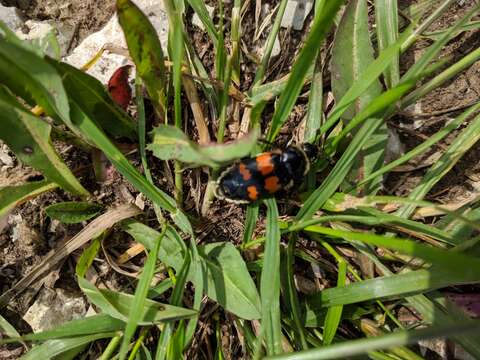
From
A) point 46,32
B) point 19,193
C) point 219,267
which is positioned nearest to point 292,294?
point 219,267

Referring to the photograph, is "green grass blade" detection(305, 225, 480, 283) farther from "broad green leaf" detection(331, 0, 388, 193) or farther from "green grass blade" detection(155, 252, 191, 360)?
"green grass blade" detection(155, 252, 191, 360)

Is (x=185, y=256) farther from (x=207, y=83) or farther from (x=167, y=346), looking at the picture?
(x=207, y=83)

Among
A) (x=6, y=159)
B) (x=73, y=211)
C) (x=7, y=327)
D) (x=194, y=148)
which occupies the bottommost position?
(x=7, y=327)

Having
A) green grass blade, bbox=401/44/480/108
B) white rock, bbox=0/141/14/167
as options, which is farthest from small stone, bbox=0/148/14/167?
green grass blade, bbox=401/44/480/108

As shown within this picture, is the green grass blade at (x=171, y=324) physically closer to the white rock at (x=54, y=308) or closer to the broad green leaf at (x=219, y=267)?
the broad green leaf at (x=219, y=267)

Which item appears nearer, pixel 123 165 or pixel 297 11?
pixel 123 165

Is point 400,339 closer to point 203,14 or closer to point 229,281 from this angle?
point 229,281

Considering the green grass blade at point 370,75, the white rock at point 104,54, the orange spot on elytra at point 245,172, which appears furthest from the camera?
the white rock at point 104,54

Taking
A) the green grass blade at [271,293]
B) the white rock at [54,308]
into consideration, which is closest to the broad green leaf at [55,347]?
the white rock at [54,308]
